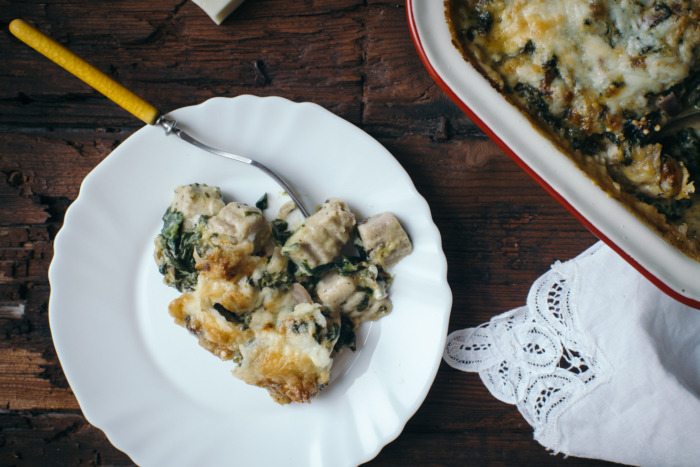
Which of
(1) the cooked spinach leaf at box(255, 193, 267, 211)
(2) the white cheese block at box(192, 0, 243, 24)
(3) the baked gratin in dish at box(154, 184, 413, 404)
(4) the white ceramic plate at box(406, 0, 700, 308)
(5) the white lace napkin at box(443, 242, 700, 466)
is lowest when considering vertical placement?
(5) the white lace napkin at box(443, 242, 700, 466)

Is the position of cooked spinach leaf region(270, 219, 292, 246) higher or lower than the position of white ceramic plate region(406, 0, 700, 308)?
lower

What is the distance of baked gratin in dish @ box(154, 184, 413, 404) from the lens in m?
1.76

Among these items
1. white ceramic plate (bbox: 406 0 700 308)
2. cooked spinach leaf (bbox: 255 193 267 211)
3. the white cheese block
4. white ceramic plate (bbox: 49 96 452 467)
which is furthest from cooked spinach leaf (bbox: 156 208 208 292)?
white ceramic plate (bbox: 406 0 700 308)

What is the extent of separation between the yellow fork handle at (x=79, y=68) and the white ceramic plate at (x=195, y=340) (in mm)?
126

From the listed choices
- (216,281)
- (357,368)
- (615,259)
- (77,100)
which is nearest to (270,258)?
(216,281)

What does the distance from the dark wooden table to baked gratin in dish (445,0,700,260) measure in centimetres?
43

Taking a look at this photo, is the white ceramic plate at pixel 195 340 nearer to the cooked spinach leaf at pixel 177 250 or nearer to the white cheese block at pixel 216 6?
the cooked spinach leaf at pixel 177 250

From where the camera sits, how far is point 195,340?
2066 millimetres

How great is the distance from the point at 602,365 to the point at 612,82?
1.31m

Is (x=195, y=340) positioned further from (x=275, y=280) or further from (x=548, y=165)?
(x=548, y=165)

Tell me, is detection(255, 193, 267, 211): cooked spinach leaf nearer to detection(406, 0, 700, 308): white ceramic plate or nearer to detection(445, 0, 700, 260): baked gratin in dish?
detection(406, 0, 700, 308): white ceramic plate

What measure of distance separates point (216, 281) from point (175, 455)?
0.98 meters

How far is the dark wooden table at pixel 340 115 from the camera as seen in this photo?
209 centimetres

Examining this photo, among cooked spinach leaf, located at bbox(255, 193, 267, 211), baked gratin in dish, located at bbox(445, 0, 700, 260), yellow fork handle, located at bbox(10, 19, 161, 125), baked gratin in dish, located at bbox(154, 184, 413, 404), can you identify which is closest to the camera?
baked gratin in dish, located at bbox(445, 0, 700, 260)
